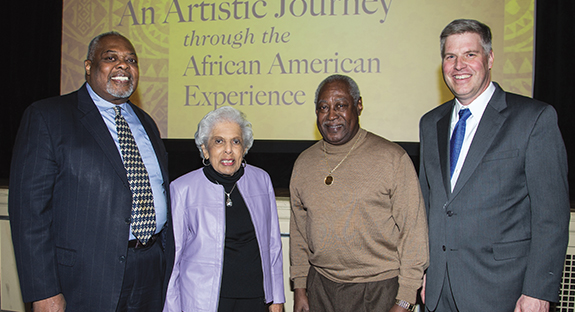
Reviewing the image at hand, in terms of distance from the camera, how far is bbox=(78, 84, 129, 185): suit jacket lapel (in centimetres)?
166

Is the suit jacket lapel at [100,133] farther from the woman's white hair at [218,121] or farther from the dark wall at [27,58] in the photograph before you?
the dark wall at [27,58]

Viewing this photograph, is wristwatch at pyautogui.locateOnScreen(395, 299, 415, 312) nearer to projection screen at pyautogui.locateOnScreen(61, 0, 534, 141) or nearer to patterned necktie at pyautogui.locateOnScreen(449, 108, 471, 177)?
patterned necktie at pyautogui.locateOnScreen(449, 108, 471, 177)

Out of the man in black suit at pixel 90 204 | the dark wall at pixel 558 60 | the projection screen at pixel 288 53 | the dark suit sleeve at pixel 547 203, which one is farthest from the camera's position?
the projection screen at pixel 288 53

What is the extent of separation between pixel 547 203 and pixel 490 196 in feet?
0.62

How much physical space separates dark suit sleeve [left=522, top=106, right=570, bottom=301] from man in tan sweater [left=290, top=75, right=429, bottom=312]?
0.41m

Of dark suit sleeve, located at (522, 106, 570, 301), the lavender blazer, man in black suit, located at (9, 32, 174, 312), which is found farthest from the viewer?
the lavender blazer

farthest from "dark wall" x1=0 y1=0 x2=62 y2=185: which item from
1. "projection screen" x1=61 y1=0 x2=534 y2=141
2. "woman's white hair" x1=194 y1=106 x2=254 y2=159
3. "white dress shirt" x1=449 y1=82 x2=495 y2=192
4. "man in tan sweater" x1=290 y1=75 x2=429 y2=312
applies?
"white dress shirt" x1=449 y1=82 x2=495 y2=192

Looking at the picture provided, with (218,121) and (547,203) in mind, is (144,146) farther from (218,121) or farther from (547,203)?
(547,203)

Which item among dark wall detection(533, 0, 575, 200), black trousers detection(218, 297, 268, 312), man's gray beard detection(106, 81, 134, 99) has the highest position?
dark wall detection(533, 0, 575, 200)

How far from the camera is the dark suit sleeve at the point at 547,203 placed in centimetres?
141

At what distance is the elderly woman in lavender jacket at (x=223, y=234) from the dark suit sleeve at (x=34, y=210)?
52 cm

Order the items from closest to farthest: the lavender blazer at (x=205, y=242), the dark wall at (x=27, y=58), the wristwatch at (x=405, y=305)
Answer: the wristwatch at (x=405, y=305) < the lavender blazer at (x=205, y=242) < the dark wall at (x=27, y=58)

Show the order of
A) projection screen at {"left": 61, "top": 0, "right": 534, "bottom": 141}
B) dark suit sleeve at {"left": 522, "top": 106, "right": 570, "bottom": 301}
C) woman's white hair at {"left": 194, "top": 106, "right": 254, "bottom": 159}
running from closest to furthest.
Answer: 1. dark suit sleeve at {"left": 522, "top": 106, "right": 570, "bottom": 301}
2. woman's white hair at {"left": 194, "top": 106, "right": 254, "bottom": 159}
3. projection screen at {"left": 61, "top": 0, "right": 534, "bottom": 141}

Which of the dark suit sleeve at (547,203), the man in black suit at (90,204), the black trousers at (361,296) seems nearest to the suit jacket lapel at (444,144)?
the dark suit sleeve at (547,203)
